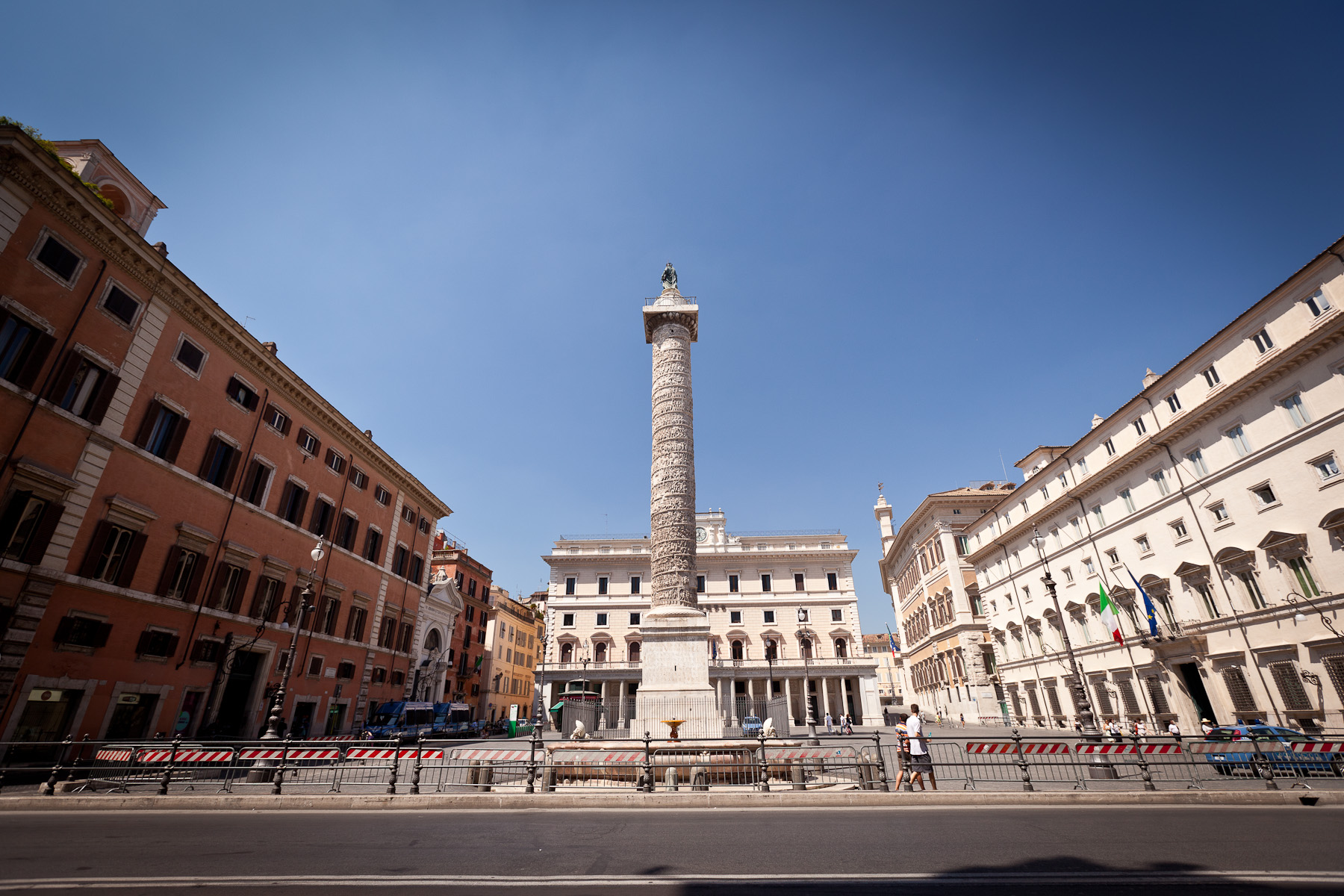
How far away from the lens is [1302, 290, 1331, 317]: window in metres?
17.0

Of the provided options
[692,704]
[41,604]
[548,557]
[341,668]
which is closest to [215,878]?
[41,604]

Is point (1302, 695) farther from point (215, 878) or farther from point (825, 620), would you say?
Result: point (825, 620)

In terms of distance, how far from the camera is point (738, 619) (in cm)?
4531

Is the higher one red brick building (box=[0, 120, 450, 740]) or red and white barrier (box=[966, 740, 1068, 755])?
red brick building (box=[0, 120, 450, 740])

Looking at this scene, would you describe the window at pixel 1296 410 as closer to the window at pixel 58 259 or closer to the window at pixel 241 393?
the window at pixel 241 393

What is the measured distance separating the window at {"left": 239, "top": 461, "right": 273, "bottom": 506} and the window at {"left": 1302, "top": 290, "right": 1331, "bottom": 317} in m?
32.3

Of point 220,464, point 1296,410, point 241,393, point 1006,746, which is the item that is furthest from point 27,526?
point 1296,410

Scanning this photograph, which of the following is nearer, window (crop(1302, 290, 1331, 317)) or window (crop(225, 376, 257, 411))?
window (crop(1302, 290, 1331, 317))

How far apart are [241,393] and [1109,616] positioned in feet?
112

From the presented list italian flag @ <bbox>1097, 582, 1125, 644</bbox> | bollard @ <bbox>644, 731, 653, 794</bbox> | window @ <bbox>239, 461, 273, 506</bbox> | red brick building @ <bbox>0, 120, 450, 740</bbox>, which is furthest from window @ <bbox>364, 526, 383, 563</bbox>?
A: italian flag @ <bbox>1097, 582, 1125, 644</bbox>

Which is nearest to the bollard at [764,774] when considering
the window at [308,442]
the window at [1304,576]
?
the window at [1304,576]

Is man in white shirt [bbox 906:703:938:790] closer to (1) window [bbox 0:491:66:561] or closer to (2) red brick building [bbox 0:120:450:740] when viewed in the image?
(2) red brick building [bbox 0:120:450:740]

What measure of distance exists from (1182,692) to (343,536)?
32.0m

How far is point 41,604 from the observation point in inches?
504
